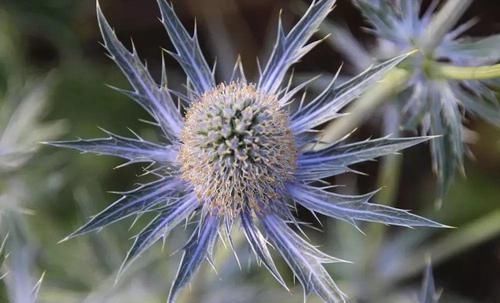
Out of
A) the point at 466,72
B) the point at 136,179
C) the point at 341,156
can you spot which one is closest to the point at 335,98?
the point at 341,156

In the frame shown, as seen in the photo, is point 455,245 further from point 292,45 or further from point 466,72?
point 292,45

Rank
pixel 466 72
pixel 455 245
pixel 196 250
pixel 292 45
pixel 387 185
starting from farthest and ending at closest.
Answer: pixel 455 245, pixel 387 185, pixel 466 72, pixel 292 45, pixel 196 250

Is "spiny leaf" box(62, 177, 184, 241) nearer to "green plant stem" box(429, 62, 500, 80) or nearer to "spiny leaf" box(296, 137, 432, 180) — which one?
"spiny leaf" box(296, 137, 432, 180)

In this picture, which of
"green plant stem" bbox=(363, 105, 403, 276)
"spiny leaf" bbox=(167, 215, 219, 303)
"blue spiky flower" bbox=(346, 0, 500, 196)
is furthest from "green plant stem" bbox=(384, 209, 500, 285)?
"spiny leaf" bbox=(167, 215, 219, 303)

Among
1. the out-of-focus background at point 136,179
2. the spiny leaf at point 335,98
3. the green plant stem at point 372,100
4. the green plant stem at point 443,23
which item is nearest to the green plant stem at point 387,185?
the out-of-focus background at point 136,179

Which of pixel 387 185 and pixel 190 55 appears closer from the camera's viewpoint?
pixel 190 55
